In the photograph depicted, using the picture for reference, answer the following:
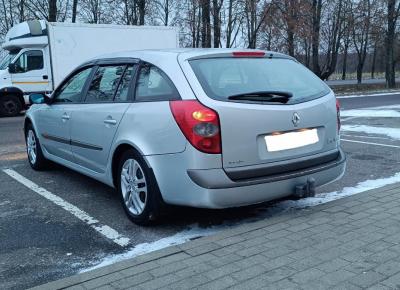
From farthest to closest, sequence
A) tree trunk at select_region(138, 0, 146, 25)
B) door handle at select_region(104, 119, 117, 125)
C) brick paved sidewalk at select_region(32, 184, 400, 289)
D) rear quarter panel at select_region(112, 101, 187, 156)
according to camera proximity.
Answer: tree trunk at select_region(138, 0, 146, 25), door handle at select_region(104, 119, 117, 125), rear quarter panel at select_region(112, 101, 187, 156), brick paved sidewalk at select_region(32, 184, 400, 289)

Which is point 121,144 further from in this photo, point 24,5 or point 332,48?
point 332,48

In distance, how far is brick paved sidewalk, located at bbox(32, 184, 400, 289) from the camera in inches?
120

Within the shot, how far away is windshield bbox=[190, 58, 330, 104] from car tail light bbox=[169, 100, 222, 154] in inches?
7.7

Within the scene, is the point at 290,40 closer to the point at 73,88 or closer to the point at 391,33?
the point at 391,33

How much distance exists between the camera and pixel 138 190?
4.30 m

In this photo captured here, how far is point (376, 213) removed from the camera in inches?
172

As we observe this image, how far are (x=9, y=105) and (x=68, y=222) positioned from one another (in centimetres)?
1383

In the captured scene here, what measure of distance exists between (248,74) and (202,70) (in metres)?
0.44

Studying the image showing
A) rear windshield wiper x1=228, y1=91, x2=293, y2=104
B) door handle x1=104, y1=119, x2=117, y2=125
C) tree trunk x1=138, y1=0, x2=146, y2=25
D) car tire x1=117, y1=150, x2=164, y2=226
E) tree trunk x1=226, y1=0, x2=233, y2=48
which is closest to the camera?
rear windshield wiper x1=228, y1=91, x2=293, y2=104

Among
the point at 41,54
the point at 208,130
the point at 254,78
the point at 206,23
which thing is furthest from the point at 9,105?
the point at 206,23

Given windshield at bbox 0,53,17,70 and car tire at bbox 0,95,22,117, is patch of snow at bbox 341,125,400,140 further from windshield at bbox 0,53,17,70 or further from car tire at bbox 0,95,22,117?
windshield at bbox 0,53,17,70

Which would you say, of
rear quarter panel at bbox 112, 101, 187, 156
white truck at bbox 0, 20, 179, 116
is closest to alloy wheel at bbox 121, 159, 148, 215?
rear quarter panel at bbox 112, 101, 187, 156

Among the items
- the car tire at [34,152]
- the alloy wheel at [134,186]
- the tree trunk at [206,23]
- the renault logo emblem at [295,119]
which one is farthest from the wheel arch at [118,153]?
the tree trunk at [206,23]

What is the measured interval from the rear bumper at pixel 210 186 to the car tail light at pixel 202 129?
0.17 meters
